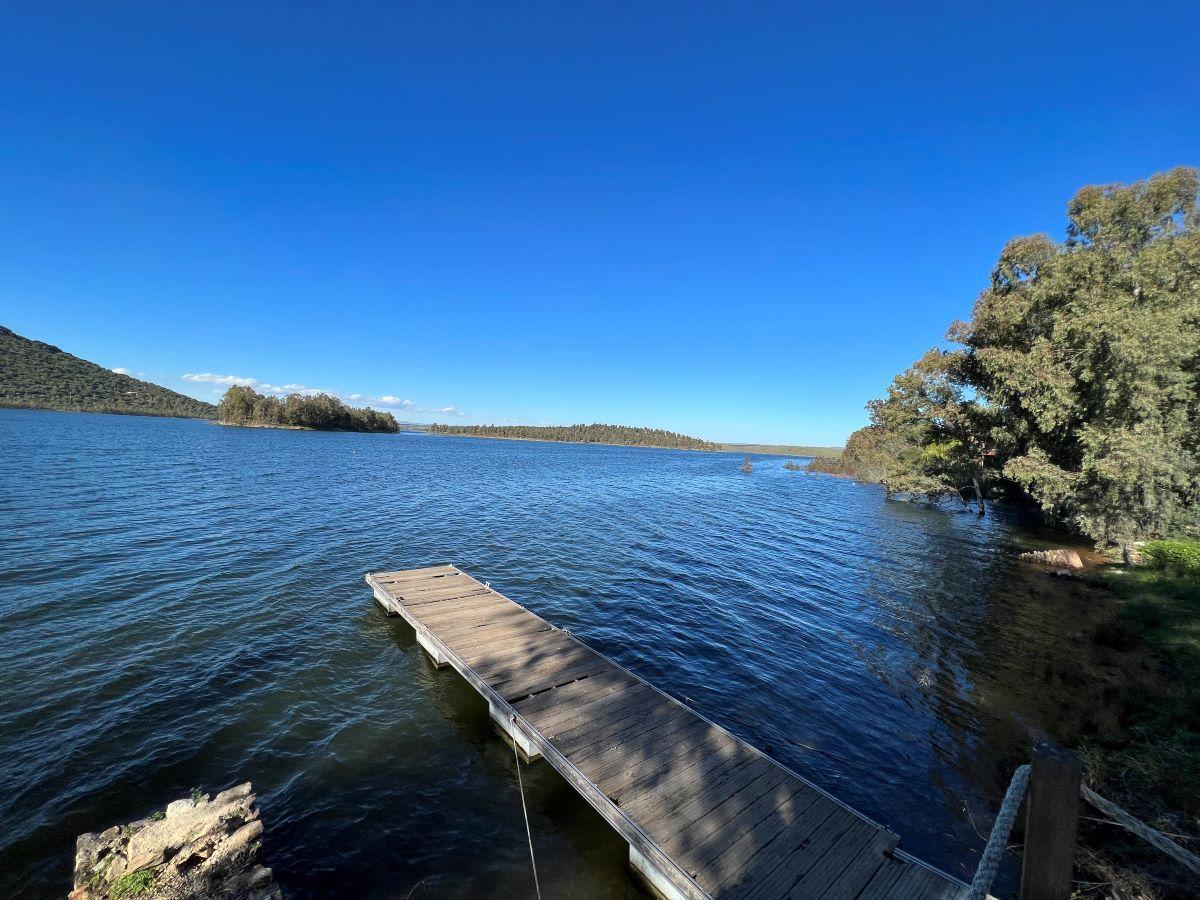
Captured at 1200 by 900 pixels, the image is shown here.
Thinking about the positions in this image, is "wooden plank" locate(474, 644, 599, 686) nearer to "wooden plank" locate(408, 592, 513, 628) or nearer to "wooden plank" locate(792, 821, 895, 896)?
"wooden plank" locate(408, 592, 513, 628)

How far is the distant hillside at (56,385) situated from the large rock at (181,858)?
728ft

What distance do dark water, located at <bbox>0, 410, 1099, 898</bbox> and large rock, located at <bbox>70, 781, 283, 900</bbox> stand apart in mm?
636

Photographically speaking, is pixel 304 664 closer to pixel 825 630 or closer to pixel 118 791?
pixel 118 791

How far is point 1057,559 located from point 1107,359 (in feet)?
34.5

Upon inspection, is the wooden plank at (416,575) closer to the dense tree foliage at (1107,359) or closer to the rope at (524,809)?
the rope at (524,809)

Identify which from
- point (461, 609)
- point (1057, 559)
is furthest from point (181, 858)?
point (1057, 559)

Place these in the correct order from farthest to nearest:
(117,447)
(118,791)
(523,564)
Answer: (117,447)
(523,564)
(118,791)

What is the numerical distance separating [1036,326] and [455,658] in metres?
37.3

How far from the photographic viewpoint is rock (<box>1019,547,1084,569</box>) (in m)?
23.6

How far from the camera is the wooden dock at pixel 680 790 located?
576 centimetres

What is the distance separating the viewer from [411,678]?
11297 mm

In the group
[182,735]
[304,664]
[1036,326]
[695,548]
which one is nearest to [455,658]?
[304,664]

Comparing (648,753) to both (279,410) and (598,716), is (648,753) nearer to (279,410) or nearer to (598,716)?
(598,716)

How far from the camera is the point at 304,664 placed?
1134 centimetres
